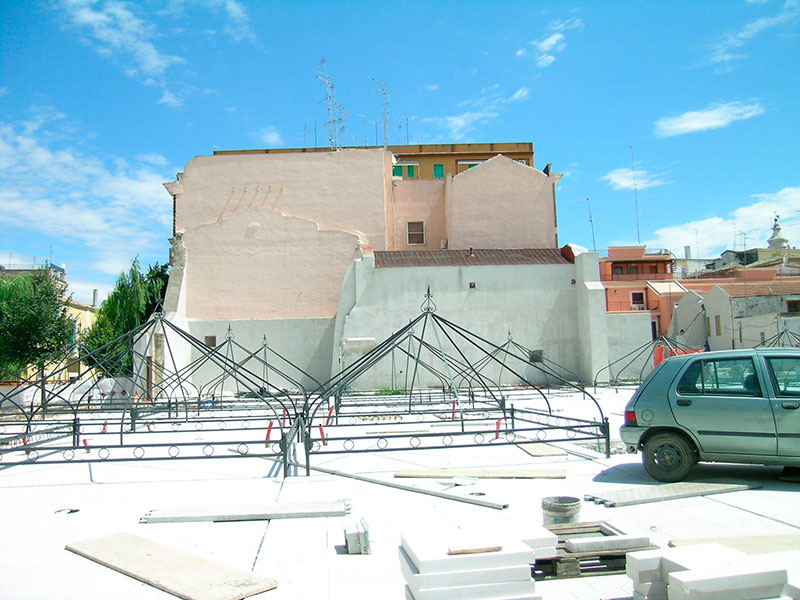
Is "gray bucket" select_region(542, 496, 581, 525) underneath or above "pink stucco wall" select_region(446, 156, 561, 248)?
underneath

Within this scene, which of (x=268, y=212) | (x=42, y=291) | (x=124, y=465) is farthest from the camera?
(x=268, y=212)

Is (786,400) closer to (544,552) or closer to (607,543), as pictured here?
(607,543)

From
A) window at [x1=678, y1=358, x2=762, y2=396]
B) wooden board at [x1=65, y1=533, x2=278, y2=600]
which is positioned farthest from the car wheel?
wooden board at [x1=65, y1=533, x2=278, y2=600]

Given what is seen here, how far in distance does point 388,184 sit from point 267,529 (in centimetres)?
2779

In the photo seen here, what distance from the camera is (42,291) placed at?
24453 mm

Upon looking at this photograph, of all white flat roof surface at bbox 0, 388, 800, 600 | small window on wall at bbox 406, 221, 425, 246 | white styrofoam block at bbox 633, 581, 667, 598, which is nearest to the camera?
white styrofoam block at bbox 633, 581, 667, 598

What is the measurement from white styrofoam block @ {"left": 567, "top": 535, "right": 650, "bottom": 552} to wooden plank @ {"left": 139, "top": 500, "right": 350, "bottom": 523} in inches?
109

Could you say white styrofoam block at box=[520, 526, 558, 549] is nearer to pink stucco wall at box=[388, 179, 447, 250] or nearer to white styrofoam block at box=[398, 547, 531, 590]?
white styrofoam block at box=[398, 547, 531, 590]

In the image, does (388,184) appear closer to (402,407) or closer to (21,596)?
(402,407)

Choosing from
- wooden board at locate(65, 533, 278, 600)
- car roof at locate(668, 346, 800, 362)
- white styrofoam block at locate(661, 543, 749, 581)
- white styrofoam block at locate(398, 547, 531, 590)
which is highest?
car roof at locate(668, 346, 800, 362)

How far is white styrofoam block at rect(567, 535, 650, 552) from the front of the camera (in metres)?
4.89

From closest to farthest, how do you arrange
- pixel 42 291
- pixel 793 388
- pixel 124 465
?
pixel 793 388 → pixel 124 465 → pixel 42 291

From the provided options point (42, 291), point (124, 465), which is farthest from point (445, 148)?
point (124, 465)

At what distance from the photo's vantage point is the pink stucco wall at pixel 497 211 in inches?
1262
